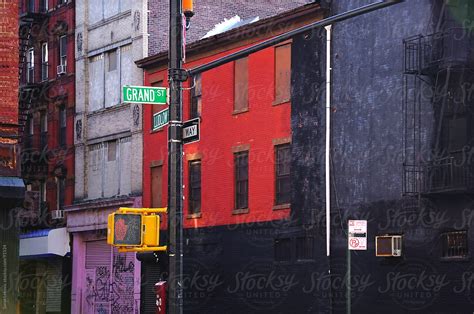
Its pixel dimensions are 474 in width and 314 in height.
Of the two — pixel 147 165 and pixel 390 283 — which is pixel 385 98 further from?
pixel 147 165

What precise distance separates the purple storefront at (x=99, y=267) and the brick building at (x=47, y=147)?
3.49 ft

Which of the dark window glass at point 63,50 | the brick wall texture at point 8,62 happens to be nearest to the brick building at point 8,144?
the brick wall texture at point 8,62

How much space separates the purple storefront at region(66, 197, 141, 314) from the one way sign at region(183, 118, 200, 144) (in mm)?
24100

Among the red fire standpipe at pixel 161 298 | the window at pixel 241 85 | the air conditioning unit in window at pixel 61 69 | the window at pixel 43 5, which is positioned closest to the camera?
the red fire standpipe at pixel 161 298

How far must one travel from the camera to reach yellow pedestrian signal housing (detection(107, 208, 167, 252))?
16.7 meters

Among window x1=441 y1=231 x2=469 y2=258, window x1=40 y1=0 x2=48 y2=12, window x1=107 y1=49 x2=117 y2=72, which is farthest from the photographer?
window x1=40 y1=0 x2=48 y2=12

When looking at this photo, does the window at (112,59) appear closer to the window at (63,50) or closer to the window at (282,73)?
the window at (63,50)

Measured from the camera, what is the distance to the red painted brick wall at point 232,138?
1351 inches

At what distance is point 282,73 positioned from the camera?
112 feet

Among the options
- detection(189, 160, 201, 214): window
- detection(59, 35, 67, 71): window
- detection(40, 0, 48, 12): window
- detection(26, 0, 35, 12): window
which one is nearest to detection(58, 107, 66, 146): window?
detection(59, 35, 67, 71): window

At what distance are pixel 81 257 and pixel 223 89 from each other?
12716 millimetres

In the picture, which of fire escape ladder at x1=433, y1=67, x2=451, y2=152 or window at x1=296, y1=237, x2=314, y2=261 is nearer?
fire escape ladder at x1=433, y1=67, x2=451, y2=152

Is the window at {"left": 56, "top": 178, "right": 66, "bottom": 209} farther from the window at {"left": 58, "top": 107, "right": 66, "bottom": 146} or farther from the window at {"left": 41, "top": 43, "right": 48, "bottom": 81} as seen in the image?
the window at {"left": 41, "top": 43, "right": 48, "bottom": 81}

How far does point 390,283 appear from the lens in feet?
95.7
